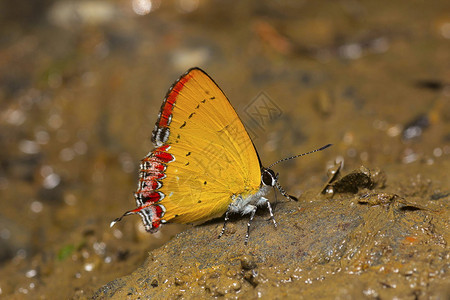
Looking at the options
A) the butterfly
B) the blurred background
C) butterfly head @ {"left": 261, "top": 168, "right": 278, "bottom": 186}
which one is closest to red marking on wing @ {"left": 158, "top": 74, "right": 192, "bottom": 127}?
the butterfly

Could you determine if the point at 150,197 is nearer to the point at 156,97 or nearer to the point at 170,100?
the point at 170,100

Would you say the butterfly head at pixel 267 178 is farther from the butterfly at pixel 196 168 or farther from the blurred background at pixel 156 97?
the blurred background at pixel 156 97

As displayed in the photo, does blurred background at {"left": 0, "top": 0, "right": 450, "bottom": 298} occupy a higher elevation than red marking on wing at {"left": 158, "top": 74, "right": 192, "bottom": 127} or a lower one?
lower

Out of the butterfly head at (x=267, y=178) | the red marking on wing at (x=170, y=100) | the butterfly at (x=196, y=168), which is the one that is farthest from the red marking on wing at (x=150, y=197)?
the butterfly head at (x=267, y=178)

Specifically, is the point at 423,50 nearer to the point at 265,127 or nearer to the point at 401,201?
the point at 265,127

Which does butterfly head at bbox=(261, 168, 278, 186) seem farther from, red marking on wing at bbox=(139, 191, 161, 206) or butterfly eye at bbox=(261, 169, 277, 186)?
red marking on wing at bbox=(139, 191, 161, 206)

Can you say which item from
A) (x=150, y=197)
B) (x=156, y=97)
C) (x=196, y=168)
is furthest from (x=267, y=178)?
(x=156, y=97)

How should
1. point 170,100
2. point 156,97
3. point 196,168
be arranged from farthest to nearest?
point 156,97
point 196,168
point 170,100
